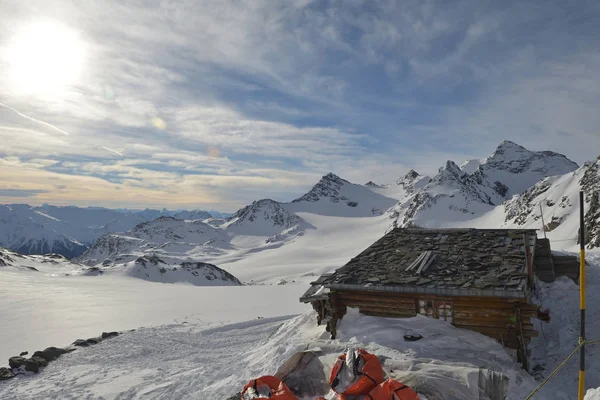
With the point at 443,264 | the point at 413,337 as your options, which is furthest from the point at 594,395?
the point at 443,264

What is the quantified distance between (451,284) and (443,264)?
168 centimetres

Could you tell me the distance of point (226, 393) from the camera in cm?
1264

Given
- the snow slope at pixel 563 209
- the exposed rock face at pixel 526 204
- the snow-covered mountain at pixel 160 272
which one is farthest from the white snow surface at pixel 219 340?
the exposed rock face at pixel 526 204

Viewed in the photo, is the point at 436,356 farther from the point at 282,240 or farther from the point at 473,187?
the point at 282,240

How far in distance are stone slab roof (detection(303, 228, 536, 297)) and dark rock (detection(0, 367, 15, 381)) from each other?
553 inches

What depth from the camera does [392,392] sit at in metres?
8.37

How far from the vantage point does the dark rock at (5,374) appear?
1628cm

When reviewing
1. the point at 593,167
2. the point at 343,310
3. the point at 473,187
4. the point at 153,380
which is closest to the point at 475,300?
the point at 343,310

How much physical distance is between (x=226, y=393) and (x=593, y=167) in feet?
209

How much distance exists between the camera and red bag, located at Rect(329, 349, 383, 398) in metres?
9.23

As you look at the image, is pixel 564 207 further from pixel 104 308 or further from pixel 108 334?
pixel 104 308

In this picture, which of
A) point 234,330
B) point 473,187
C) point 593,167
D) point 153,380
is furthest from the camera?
point 473,187

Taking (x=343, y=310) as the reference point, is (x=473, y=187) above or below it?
above

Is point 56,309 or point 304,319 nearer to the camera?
point 304,319
